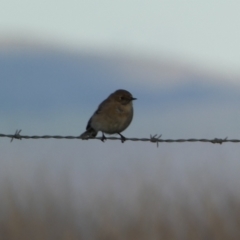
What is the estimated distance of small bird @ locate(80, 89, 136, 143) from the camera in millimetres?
7883

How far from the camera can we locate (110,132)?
799 cm

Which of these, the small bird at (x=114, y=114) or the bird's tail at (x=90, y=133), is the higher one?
the small bird at (x=114, y=114)

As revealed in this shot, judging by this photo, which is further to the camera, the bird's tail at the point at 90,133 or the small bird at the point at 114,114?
the bird's tail at the point at 90,133

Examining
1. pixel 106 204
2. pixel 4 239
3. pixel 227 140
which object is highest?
pixel 227 140

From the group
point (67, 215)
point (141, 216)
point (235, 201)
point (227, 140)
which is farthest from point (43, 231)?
point (227, 140)

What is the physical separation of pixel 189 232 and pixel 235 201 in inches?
25.6

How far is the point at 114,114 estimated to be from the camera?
25.9ft

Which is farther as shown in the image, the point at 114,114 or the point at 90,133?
the point at 90,133

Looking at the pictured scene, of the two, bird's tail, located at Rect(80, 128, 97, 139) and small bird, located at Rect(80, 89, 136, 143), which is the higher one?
small bird, located at Rect(80, 89, 136, 143)

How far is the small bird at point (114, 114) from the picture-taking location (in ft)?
25.9

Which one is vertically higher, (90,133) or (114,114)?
(114,114)

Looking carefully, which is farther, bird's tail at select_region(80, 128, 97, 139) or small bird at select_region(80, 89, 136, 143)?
bird's tail at select_region(80, 128, 97, 139)

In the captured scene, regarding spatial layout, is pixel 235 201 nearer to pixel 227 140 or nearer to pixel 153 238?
pixel 153 238

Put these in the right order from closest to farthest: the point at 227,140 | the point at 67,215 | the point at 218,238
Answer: the point at 227,140 < the point at 218,238 < the point at 67,215
